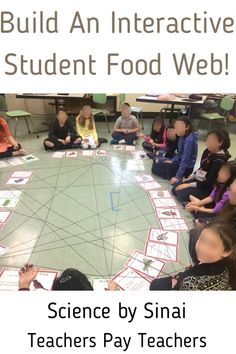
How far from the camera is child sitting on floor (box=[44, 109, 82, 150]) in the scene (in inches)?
161

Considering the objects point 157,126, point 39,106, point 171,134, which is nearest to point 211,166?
point 171,134

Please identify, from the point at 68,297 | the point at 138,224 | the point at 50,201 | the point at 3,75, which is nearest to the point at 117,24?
the point at 3,75

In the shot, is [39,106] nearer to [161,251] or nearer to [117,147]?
[117,147]

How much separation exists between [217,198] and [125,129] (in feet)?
7.95

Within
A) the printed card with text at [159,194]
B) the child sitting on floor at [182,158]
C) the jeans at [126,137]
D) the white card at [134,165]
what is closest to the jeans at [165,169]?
the child sitting on floor at [182,158]

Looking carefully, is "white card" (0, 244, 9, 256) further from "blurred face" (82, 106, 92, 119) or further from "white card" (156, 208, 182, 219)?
"blurred face" (82, 106, 92, 119)

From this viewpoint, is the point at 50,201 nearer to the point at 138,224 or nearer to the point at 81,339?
the point at 138,224

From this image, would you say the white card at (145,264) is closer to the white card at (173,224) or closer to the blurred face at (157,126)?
the white card at (173,224)

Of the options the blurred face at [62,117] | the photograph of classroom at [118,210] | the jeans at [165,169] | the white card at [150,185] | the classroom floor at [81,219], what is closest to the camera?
the photograph of classroom at [118,210]

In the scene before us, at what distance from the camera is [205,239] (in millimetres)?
1315

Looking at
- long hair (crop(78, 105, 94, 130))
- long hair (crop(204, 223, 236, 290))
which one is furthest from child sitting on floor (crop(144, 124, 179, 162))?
long hair (crop(204, 223, 236, 290))

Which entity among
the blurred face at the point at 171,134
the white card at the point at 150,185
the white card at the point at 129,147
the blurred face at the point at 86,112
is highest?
the blurred face at the point at 86,112

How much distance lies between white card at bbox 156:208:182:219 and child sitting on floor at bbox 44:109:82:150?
6.61 ft

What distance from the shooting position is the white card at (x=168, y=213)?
2.57 m
